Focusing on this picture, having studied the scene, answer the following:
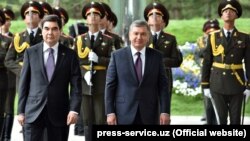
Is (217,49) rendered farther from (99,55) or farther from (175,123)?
(175,123)

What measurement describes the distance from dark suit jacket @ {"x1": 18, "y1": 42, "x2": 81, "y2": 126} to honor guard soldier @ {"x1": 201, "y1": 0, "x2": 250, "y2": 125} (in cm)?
259

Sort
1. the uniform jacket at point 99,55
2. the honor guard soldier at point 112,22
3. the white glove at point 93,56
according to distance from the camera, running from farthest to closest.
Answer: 1. the honor guard soldier at point 112,22
2. the uniform jacket at point 99,55
3. the white glove at point 93,56

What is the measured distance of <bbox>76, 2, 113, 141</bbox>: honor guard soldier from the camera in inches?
460

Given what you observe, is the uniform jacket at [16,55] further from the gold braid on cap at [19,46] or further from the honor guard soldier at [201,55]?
the honor guard soldier at [201,55]

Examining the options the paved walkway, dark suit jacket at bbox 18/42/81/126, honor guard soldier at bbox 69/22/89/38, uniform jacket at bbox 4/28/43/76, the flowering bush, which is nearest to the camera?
dark suit jacket at bbox 18/42/81/126

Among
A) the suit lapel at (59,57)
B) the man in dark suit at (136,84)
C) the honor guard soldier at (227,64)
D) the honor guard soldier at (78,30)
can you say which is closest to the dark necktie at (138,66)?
the man in dark suit at (136,84)

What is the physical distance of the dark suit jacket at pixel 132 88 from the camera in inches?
362

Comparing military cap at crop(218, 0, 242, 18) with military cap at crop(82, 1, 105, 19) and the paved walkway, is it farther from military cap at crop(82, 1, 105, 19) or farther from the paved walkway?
the paved walkway

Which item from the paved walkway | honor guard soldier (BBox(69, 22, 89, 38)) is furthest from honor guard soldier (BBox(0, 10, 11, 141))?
honor guard soldier (BBox(69, 22, 89, 38))

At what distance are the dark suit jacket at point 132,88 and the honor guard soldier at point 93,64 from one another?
242cm

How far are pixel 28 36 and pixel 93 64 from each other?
3.11 feet

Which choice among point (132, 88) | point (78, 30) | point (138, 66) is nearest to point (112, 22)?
point (78, 30)

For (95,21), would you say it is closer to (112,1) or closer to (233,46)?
(233,46)

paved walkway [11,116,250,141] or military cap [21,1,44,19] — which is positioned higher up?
military cap [21,1,44,19]
